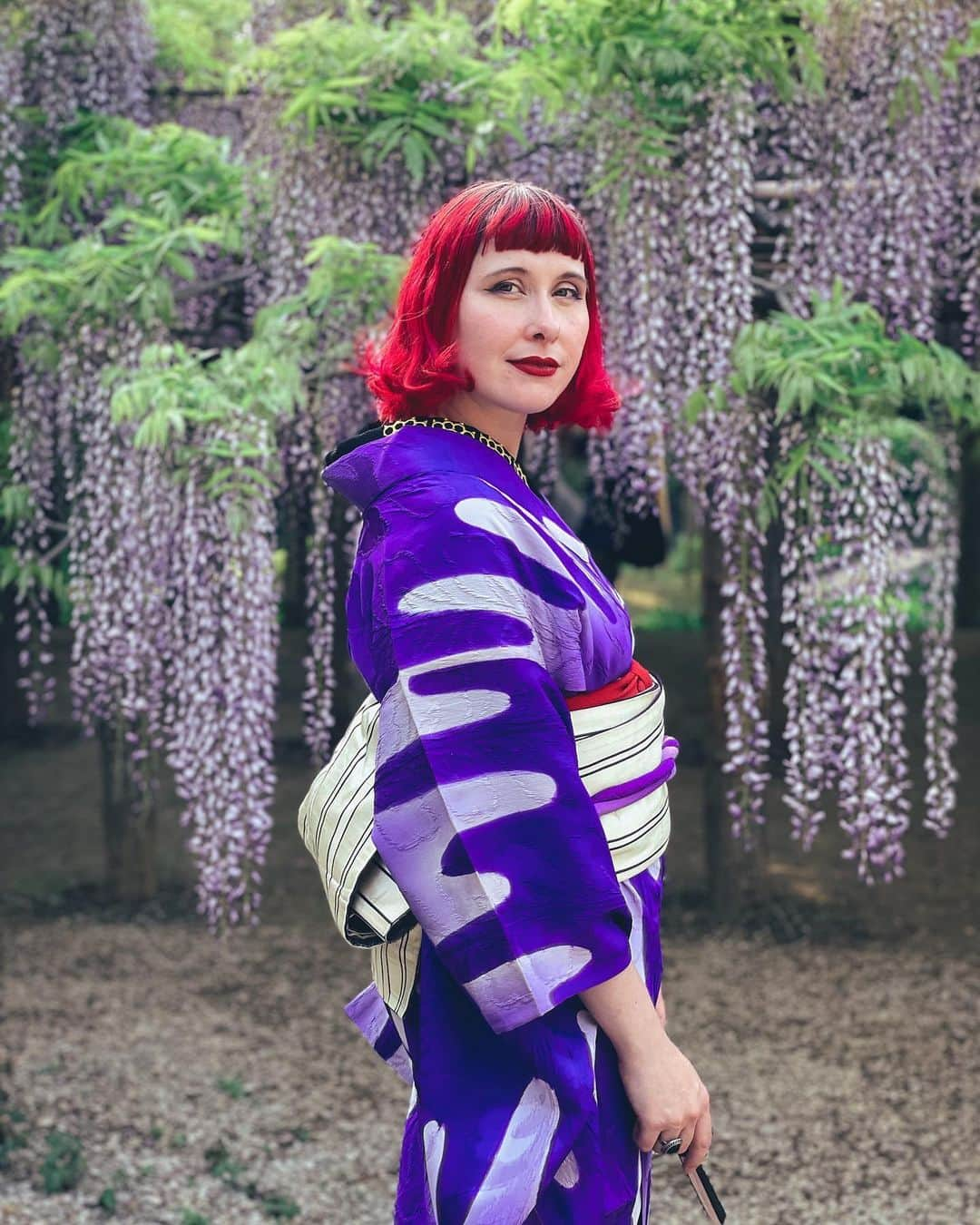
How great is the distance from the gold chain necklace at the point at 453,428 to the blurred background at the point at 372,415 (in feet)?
6.78

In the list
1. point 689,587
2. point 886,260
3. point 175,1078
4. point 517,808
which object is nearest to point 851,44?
point 886,260

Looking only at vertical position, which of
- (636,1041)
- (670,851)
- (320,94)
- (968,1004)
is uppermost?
(320,94)

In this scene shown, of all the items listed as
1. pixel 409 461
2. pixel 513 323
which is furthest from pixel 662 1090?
pixel 513 323

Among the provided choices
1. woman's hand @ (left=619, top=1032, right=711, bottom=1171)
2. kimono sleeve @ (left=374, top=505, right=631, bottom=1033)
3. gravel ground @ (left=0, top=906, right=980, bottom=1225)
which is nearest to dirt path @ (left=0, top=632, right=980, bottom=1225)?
gravel ground @ (left=0, top=906, right=980, bottom=1225)

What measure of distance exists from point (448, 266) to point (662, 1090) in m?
0.97

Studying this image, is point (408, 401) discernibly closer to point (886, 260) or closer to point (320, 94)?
point (320, 94)

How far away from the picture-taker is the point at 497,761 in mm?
1370

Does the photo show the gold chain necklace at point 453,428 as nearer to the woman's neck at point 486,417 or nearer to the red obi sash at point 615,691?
the woman's neck at point 486,417

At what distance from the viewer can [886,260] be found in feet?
14.4

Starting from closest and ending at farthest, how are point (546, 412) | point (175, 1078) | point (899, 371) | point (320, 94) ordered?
point (546, 412) → point (899, 371) → point (320, 94) → point (175, 1078)

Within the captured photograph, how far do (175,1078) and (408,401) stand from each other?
350cm

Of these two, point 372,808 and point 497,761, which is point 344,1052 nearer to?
point 372,808

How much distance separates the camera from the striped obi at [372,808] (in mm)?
1494

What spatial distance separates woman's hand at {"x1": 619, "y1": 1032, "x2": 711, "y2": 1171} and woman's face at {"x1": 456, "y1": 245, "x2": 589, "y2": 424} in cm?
76
